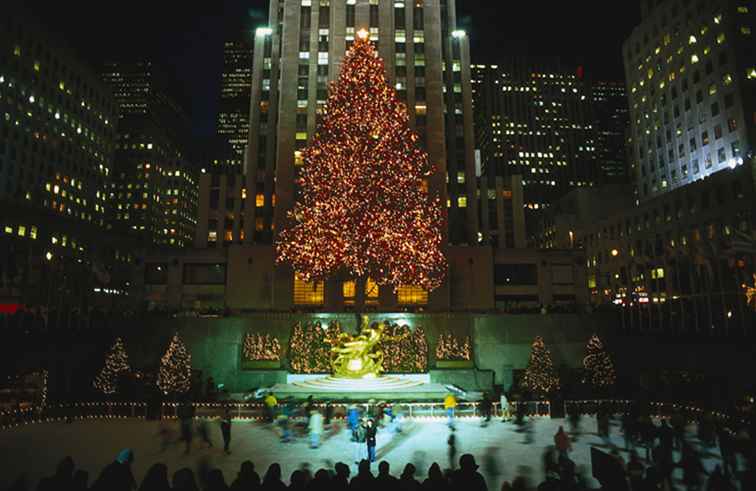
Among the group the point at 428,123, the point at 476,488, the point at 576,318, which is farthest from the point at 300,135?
the point at 476,488

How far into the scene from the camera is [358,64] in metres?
33.3

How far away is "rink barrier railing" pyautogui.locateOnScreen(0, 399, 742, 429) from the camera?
22391mm

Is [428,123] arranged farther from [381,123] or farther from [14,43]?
[14,43]

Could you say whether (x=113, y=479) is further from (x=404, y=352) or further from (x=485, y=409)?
(x=404, y=352)

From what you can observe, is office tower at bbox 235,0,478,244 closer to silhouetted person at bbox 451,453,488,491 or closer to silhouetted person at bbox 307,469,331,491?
silhouetted person at bbox 451,453,488,491

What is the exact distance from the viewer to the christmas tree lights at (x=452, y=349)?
109 feet

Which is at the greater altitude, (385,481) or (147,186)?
(147,186)

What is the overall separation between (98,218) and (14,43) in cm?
3687

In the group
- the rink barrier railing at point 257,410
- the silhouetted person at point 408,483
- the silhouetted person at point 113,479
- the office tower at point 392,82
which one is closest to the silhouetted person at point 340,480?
the silhouetted person at point 408,483

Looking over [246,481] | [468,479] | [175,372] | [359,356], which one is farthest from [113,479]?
[359,356]

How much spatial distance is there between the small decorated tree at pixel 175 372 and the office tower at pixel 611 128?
165 m

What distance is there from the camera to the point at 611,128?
186m

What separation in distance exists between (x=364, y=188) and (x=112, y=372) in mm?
18996

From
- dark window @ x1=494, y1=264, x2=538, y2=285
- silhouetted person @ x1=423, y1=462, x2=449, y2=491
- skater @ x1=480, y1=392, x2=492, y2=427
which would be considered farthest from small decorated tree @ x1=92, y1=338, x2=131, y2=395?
dark window @ x1=494, y1=264, x2=538, y2=285
